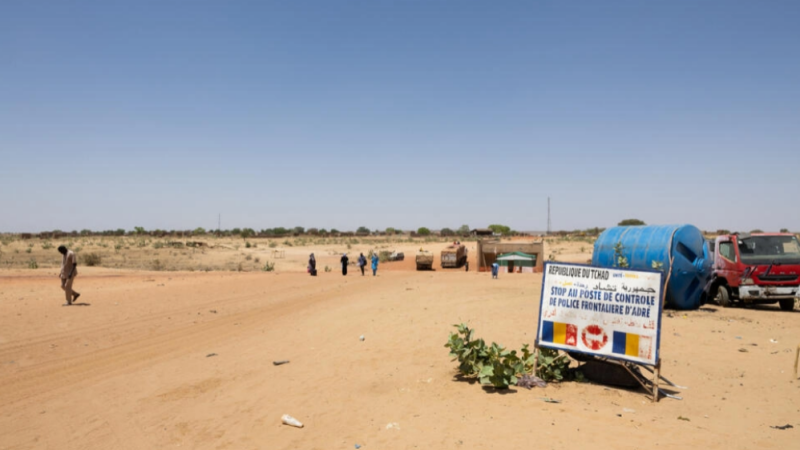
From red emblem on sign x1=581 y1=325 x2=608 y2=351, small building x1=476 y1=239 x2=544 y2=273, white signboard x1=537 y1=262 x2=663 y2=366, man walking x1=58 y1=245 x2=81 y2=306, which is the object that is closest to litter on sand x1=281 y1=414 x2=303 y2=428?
white signboard x1=537 y1=262 x2=663 y2=366

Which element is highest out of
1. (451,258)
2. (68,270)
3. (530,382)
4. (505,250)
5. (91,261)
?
(505,250)

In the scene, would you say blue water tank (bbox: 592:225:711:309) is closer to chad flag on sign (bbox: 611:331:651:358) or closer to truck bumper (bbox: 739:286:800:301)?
truck bumper (bbox: 739:286:800:301)

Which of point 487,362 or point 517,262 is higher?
point 517,262

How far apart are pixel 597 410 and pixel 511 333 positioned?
492cm

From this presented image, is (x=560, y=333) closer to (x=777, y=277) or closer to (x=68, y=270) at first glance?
(x=777, y=277)

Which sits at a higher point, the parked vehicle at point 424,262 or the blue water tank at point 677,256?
the blue water tank at point 677,256

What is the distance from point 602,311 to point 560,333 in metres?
0.71

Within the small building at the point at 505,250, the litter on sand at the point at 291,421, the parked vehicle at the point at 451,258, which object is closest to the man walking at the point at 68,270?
the litter on sand at the point at 291,421

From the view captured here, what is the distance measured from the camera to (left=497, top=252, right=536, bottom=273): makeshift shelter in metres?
34.6

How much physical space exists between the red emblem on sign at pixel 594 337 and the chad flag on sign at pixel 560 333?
13 centimetres

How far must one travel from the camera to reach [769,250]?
→ 52.1ft

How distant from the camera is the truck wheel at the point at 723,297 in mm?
16450

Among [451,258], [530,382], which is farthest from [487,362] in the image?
[451,258]

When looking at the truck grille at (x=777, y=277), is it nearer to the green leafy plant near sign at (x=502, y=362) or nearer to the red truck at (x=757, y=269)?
the red truck at (x=757, y=269)
